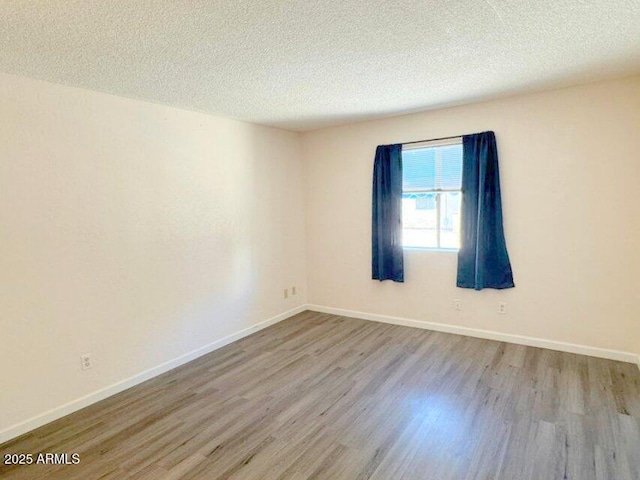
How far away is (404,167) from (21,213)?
3.62m

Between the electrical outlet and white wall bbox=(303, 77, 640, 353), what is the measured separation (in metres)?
3.21

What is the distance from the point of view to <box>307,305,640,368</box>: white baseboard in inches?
132

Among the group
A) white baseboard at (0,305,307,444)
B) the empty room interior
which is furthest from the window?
white baseboard at (0,305,307,444)

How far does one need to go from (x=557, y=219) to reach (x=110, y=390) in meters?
4.25

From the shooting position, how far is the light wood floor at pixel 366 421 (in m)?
2.11

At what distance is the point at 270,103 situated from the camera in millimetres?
3455

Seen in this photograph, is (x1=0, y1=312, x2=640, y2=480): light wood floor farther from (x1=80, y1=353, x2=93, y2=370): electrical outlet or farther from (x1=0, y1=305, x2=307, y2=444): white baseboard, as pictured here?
(x1=80, y1=353, x2=93, y2=370): electrical outlet

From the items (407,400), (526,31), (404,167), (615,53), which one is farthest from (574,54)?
(407,400)

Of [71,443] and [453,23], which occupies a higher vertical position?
[453,23]

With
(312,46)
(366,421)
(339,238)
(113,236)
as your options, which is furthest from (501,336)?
(113,236)

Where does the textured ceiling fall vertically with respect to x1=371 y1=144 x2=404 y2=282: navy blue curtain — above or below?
above

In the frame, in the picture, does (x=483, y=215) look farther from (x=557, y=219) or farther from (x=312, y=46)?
(x=312, y=46)

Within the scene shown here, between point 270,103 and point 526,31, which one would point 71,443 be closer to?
point 270,103

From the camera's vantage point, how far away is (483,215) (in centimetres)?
377
